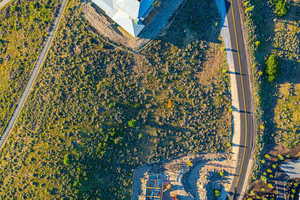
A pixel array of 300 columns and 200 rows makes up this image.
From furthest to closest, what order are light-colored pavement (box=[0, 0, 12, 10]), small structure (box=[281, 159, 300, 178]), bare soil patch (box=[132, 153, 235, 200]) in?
small structure (box=[281, 159, 300, 178]) < bare soil patch (box=[132, 153, 235, 200]) < light-colored pavement (box=[0, 0, 12, 10])

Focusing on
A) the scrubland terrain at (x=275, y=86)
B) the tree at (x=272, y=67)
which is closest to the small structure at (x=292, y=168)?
the scrubland terrain at (x=275, y=86)

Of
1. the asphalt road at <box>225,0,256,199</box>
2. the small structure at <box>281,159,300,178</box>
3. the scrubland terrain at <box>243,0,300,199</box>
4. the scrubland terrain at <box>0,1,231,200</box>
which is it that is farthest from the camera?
the small structure at <box>281,159,300,178</box>

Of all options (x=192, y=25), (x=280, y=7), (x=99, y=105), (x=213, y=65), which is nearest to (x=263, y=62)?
(x=213, y=65)

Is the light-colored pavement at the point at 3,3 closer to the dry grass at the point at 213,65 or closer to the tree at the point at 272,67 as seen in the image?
the dry grass at the point at 213,65

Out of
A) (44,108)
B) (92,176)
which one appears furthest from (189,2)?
(92,176)

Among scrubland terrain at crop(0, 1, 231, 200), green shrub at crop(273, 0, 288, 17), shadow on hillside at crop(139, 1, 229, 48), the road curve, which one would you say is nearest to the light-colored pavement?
the road curve

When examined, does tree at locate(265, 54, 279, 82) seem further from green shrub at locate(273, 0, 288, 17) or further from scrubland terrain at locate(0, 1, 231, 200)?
scrubland terrain at locate(0, 1, 231, 200)
